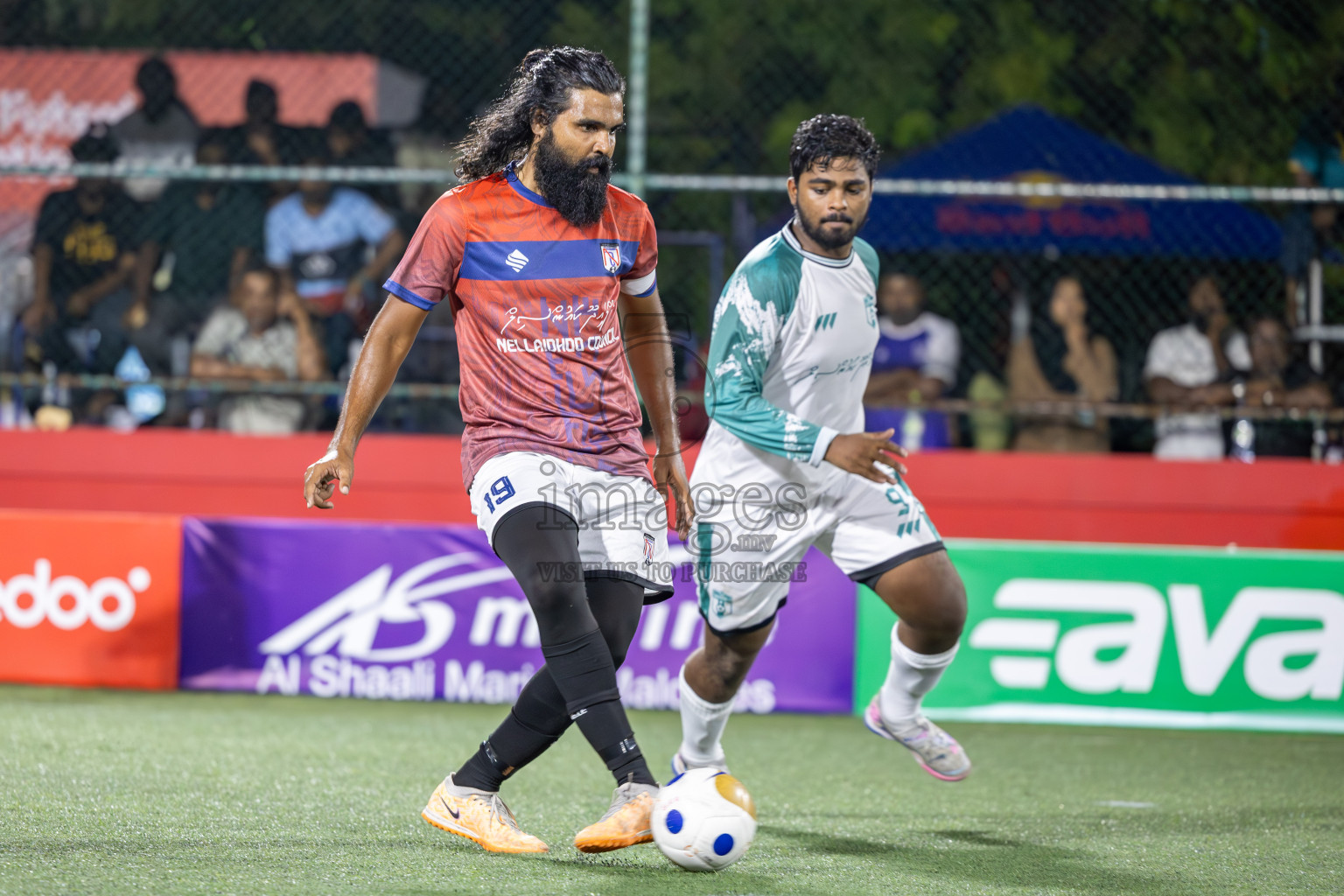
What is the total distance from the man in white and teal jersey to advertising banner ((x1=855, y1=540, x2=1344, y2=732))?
7.33 ft

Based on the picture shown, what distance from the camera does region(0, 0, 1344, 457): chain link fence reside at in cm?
802

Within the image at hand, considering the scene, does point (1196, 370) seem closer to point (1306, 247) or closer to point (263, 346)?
point (1306, 247)

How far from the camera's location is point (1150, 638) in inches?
268

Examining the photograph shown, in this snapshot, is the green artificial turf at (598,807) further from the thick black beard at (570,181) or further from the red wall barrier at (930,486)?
the thick black beard at (570,181)

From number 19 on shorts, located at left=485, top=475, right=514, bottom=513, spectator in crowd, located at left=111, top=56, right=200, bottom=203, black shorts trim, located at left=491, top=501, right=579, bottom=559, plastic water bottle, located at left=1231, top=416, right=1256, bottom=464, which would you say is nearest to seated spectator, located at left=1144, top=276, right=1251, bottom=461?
plastic water bottle, located at left=1231, top=416, right=1256, bottom=464

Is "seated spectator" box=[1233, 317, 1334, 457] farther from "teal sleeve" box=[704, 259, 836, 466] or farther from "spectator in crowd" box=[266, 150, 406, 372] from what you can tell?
"spectator in crowd" box=[266, 150, 406, 372]

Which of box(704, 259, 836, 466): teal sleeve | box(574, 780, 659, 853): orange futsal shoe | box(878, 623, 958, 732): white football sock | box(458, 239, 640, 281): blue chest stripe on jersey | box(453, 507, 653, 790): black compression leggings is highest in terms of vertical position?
box(458, 239, 640, 281): blue chest stripe on jersey

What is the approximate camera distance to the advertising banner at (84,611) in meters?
7.11

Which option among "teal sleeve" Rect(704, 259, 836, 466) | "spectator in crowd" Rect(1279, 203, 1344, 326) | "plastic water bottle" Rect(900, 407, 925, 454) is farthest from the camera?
"plastic water bottle" Rect(900, 407, 925, 454)

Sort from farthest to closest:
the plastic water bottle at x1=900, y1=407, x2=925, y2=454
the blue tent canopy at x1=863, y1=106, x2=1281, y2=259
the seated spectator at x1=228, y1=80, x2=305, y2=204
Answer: the blue tent canopy at x1=863, y1=106, x2=1281, y2=259 < the seated spectator at x1=228, y1=80, x2=305, y2=204 < the plastic water bottle at x1=900, y1=407, x2=925, y2=454

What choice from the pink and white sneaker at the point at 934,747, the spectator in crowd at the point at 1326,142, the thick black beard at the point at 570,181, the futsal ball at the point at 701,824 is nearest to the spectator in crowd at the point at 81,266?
the thick black beard at the point at 570,181

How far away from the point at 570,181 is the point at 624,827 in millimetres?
1645

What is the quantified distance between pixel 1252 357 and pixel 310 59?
6.13 metres

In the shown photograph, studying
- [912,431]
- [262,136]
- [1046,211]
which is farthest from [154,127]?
[1046,211]
